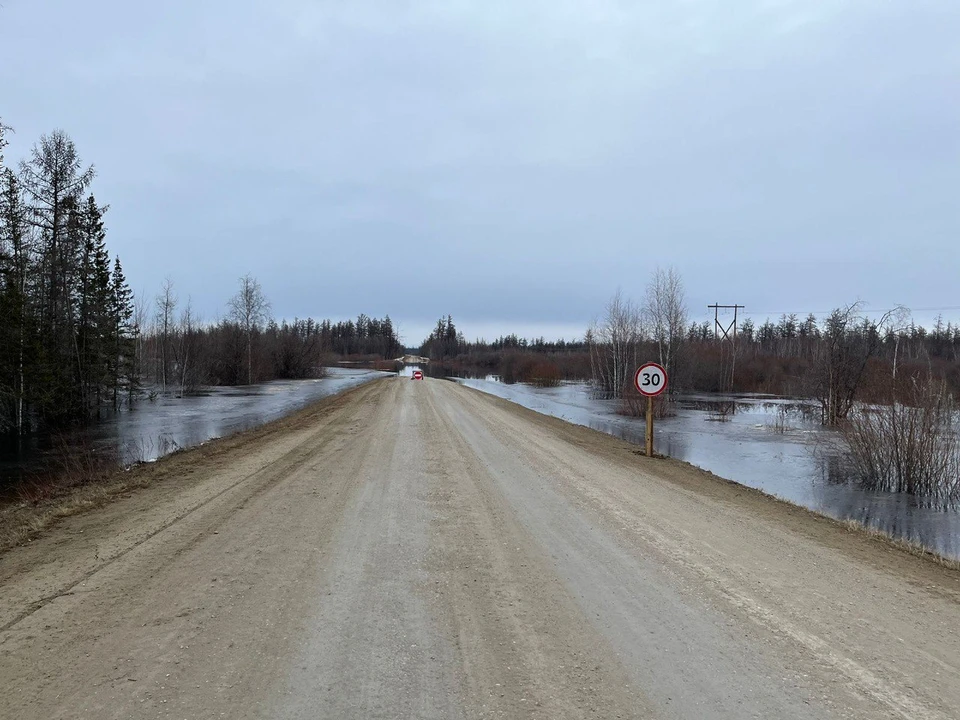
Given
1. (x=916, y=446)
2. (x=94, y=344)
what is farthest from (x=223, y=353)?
(x=916, y=446)

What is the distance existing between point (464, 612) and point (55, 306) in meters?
31.7

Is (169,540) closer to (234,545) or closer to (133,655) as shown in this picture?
(234,545)

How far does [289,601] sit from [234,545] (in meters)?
1.54

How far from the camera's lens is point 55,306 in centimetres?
2775

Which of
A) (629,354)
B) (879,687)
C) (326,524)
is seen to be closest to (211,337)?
(629,354)

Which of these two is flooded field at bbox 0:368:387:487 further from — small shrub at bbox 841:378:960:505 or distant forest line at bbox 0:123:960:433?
small shrub at bbox 841:378:960:505

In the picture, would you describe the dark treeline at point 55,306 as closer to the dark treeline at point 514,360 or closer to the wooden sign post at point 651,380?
the wooden sign post at point 651,380

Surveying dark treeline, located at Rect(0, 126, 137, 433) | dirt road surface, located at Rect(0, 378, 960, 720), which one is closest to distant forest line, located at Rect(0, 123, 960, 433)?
dark treeline, located at Rect(0, 126, 137, 433)

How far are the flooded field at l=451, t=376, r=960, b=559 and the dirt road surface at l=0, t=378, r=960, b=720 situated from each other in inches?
150

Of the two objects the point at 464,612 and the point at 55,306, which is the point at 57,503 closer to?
the point at 464,612

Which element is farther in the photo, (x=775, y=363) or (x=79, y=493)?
(x=775, y=363)

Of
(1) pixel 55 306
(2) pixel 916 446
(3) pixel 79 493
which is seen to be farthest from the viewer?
(1) pixel 55 306

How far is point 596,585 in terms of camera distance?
460cm

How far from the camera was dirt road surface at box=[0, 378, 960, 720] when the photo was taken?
2.97m
